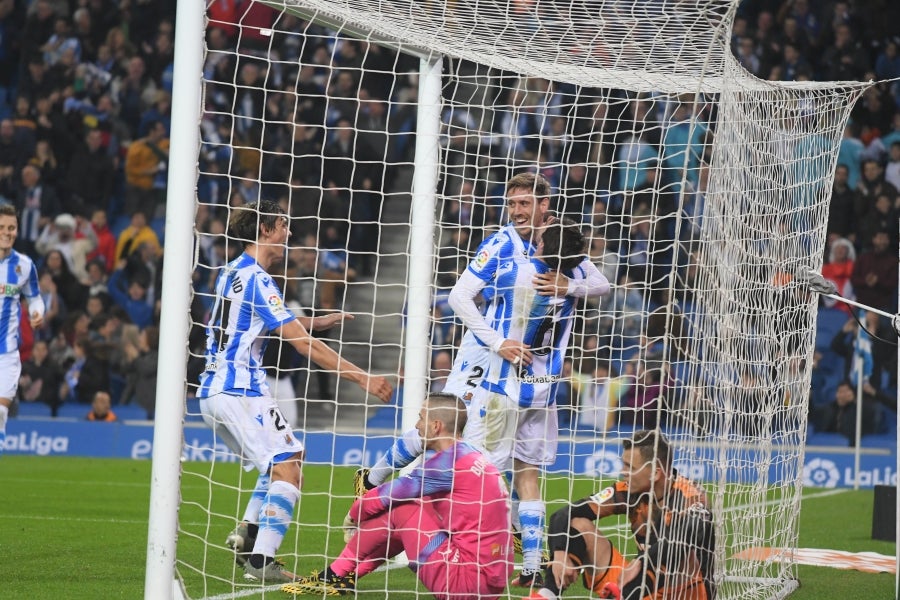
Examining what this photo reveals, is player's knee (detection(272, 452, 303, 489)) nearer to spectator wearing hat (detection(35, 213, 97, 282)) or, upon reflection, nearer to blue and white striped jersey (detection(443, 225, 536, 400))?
blue and white striped jersey (detection(443, 225, 536, 400))

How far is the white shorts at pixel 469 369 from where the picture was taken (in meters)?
6.52

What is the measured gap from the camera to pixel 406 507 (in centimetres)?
546

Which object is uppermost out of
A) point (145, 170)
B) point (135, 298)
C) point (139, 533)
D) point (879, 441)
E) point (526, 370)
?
point (145, 170)

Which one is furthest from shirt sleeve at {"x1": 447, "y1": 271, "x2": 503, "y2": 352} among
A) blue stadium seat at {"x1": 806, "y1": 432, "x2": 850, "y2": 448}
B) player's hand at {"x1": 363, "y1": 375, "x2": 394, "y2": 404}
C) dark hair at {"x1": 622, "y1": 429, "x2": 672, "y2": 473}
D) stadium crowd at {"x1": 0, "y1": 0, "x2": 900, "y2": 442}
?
blue stadium seat at {"x1": 806, "y1": 432, "x2": 850, "y2": 448}

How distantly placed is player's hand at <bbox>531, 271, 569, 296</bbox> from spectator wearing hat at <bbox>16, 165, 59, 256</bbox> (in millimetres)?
11972

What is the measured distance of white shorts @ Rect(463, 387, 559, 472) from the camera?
6422 mm

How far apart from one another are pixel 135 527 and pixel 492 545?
4043mm

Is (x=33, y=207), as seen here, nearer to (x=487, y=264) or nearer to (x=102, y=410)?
(x=102, y=410)

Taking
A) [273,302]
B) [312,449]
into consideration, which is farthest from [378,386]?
[312,449]

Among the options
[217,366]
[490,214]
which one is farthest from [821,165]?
[490,214]

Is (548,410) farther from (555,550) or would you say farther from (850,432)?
(850,432)

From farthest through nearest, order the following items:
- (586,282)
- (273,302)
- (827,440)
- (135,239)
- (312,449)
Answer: (135,239), (827,440), (312,449), (586,282), (273,302)

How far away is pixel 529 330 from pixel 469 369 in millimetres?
391

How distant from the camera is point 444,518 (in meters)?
5.40
